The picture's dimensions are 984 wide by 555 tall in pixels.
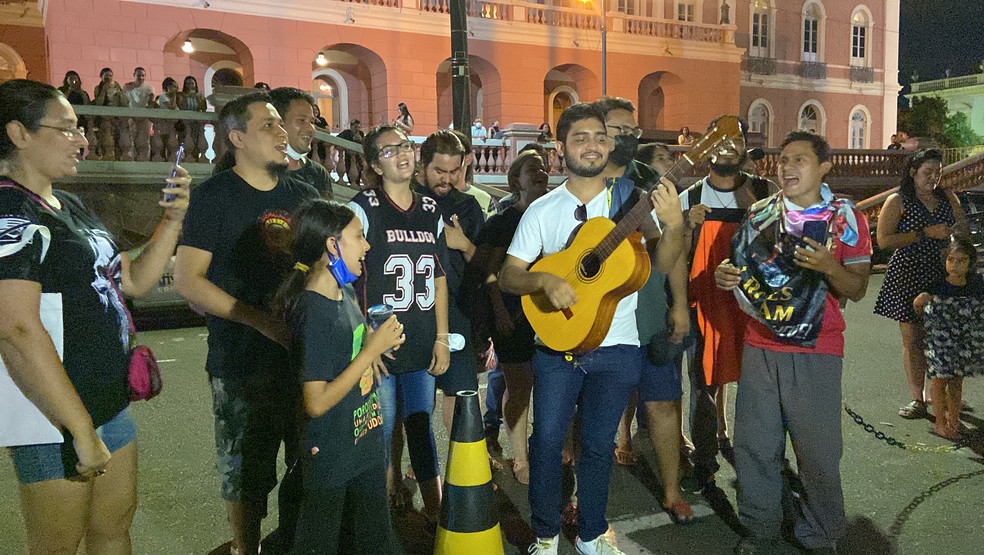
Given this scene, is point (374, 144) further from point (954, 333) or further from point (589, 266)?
point (954, 333)

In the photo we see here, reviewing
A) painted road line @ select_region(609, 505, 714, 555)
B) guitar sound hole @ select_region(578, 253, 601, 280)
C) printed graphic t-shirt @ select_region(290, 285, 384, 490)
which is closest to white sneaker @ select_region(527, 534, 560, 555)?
painted road line @ select_region(609, 505, 714, 555)

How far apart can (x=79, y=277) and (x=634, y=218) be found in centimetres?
217

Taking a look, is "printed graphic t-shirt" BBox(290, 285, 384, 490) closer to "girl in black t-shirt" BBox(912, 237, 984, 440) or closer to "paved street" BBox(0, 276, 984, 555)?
"paved street" BBox(0, 276, 984, 555)

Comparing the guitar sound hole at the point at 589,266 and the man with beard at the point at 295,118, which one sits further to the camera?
the man with beard at the point at 295,118

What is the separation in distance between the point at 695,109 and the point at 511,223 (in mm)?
23498

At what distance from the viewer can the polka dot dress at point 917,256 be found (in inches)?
211


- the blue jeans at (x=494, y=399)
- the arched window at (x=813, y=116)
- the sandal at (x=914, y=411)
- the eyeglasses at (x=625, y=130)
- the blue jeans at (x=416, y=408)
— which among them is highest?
the arched window at (x=813, y=116)

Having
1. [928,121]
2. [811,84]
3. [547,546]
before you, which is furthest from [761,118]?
[547,546]

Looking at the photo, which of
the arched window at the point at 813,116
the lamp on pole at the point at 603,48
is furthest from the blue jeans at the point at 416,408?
the arched window at the point at 813,116

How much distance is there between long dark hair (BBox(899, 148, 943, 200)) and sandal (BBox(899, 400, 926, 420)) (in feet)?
5.31

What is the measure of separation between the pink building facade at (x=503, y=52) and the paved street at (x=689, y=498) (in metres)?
15.0

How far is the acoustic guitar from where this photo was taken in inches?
124

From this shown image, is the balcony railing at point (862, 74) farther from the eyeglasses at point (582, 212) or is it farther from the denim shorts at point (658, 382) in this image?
the eyeglasses at point (582, 212)

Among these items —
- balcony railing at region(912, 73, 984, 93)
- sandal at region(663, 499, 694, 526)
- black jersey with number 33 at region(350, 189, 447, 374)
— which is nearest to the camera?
black jersey with number 33 at region(350, 189, 447, 374)
